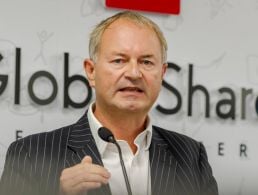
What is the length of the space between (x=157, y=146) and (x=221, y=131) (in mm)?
578

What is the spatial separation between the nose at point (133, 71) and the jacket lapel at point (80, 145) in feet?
0.65

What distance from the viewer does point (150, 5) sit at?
1.89 m

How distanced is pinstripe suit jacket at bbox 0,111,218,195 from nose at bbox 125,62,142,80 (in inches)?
7.8

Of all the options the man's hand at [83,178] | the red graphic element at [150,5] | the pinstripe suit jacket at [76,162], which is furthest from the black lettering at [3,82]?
the man's hand at [83,178]

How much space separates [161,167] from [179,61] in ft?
1.99

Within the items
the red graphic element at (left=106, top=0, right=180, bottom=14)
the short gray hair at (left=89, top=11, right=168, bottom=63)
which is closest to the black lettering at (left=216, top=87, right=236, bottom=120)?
the red graphic element at (left=106, top=0, right=180, bottom=14)

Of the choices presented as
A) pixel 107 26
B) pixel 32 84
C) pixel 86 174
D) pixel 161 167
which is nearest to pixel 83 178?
pixel 86 174

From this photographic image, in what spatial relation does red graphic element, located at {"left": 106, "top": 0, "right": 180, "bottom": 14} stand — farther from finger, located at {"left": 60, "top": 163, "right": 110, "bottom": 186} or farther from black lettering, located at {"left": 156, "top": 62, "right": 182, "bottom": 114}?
finger, located at {"left": 60, "top": 163, "right": 110, "bottom": 186}

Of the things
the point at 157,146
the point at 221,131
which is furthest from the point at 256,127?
the point at 157,146

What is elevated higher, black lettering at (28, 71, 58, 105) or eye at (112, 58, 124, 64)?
eye at (112, 58, 124, 64)

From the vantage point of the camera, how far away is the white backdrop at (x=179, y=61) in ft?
5.58

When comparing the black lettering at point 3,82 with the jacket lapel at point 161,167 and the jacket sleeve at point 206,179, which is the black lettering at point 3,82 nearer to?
the jacket lapel at point 161,167

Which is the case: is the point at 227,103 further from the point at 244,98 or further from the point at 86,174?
the point at 86,174

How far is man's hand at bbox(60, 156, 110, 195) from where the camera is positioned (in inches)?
40.0
